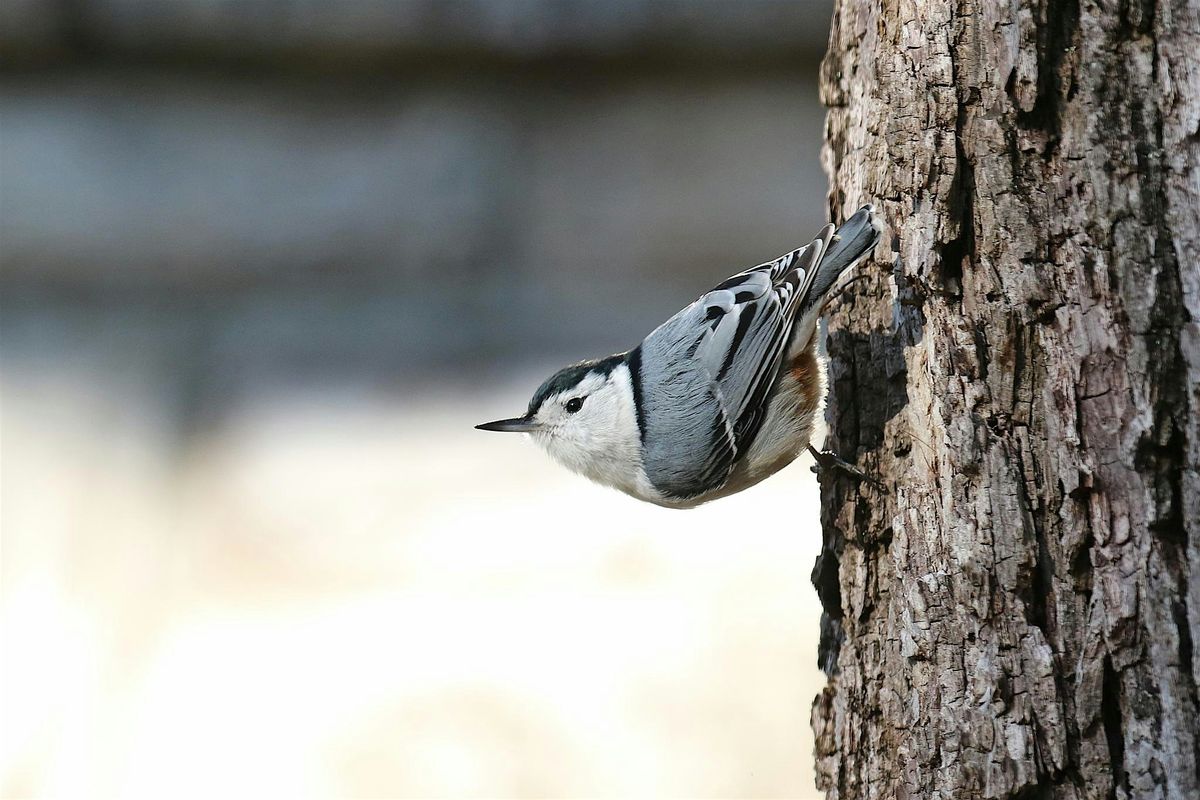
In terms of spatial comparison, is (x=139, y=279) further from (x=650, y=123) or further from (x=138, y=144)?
(x=650, y=123)

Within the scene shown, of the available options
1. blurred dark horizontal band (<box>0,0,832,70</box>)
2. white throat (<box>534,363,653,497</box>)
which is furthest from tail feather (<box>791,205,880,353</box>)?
blurred dark horizontal band (<box>0,0,832,70</box>)

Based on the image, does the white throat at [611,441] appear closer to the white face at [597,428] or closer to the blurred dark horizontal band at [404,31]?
the white face at [597,428]

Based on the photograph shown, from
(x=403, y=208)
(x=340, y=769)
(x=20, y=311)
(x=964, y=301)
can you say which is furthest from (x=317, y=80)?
(x=964, y=301)

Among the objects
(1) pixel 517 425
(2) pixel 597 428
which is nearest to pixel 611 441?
(2) pixel 597 428

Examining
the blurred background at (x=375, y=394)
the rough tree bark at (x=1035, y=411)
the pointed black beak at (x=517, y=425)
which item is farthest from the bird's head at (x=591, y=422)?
the blurred background at (x=375, y=394)

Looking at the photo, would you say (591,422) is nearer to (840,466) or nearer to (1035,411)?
(840,466)
